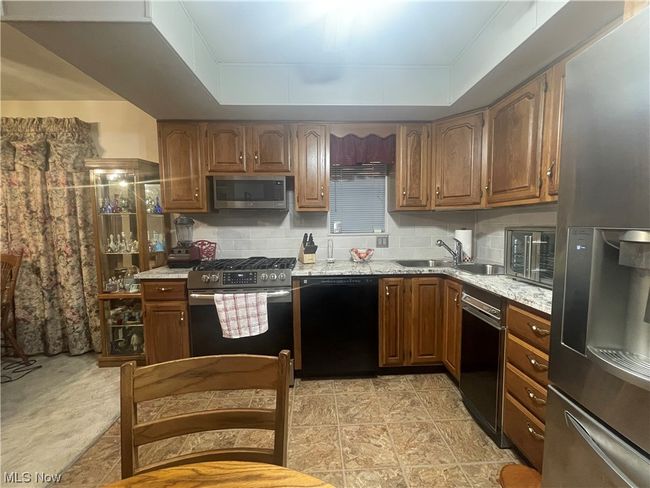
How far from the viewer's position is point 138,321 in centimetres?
280

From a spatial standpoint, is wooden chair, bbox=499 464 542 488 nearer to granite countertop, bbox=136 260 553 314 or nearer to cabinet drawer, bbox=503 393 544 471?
cabinet drawer, bbox=503 393 544 471

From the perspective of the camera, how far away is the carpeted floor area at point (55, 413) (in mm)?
1676

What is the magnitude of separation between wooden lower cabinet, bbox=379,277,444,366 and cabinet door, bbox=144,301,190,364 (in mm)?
1608

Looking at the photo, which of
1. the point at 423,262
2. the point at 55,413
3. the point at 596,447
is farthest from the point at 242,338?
the point at 596,447

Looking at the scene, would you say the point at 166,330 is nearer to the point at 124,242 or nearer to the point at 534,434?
the point at 124,242

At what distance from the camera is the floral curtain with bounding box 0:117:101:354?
8.82ft

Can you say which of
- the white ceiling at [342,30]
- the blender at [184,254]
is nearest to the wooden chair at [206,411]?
the white ceiling at [342,30]

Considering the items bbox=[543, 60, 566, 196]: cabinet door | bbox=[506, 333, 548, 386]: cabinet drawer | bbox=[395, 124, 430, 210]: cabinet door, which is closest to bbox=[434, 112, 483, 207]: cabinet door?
bbox=[395, 124, 430, 210]: cabinet door

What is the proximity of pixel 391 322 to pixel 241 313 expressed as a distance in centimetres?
122

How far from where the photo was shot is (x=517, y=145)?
6.32 feet

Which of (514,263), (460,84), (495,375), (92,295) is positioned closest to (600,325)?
(495,375)

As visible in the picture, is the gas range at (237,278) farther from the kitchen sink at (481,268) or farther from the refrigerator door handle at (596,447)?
the refrigerator door handle at (596,447)

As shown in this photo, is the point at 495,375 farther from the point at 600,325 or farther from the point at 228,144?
the point at 228,144

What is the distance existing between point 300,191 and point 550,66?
189 centimetres
